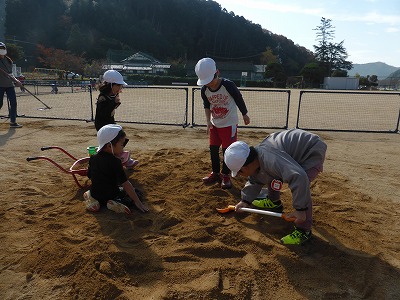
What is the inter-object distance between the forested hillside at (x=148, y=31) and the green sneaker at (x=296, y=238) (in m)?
74.6

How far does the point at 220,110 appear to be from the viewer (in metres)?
4.43

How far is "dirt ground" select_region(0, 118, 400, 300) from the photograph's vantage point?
8.39 feet

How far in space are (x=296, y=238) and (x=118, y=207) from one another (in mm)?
1946

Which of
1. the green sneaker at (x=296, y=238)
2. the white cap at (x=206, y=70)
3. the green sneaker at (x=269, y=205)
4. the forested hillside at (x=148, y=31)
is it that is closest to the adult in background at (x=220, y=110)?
the white cap at (x=206, y=70)

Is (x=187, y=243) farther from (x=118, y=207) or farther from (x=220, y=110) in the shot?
(x=220, y=110)

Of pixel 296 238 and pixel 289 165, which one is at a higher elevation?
pixel 289 165

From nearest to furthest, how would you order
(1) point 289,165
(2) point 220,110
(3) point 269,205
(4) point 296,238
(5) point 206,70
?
(1) point 289,165, (4) point 296,238, (3) point 269,205, (5) point 206,70, (2) point 220,110

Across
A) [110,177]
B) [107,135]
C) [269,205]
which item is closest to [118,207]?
[110,177]

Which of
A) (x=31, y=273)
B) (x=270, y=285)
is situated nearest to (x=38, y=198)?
(x=31, y=273)

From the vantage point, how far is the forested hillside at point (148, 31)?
77.6m

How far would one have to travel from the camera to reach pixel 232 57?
322 ft

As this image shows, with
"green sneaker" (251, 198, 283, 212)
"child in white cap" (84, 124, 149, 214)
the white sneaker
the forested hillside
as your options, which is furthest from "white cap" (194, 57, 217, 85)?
the forested hillside

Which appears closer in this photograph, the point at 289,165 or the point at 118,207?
the point at 289,165

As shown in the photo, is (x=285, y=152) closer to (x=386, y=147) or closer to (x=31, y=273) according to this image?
(x=31, y=273)
